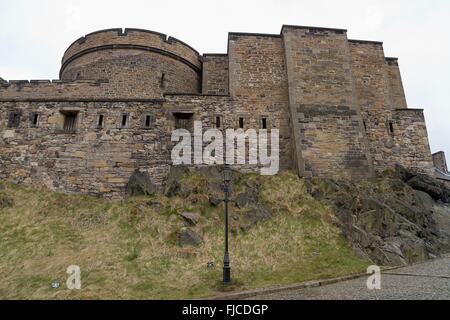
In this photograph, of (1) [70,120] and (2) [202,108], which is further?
(1) [70,120]

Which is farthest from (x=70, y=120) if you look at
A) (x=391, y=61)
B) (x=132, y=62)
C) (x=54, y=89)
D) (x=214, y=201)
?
(x=391, y=61)

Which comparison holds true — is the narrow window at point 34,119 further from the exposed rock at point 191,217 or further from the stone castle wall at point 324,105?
the stone castle wall at point 324,105

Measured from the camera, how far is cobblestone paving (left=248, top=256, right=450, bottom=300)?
5.82 metres

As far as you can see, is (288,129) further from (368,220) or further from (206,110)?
(368,220)

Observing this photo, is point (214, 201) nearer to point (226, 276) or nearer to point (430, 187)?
point (226, 276)

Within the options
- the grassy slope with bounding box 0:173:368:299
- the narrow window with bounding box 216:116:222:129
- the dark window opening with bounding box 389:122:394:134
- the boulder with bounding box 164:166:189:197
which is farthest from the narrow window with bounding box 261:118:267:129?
the dark window opening with bounding box 389:122:394:134

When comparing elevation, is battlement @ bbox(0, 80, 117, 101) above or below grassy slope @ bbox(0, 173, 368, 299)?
above

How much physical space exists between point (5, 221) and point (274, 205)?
30.0 ft

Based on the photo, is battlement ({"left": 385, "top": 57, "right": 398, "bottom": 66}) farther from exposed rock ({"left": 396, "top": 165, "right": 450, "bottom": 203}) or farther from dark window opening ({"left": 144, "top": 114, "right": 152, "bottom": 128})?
dark window opening ({"left": 144, "top": 114, "right": 152, "bottom": 128})

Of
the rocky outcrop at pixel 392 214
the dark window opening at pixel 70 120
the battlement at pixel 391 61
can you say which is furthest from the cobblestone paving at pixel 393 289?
the battlement at pixel 391 61

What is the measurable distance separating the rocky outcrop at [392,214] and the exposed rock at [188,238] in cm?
456

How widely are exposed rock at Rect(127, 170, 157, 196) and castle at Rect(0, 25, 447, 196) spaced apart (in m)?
0.29

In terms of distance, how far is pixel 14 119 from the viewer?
42.5 feet

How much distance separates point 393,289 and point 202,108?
9.28 metres
